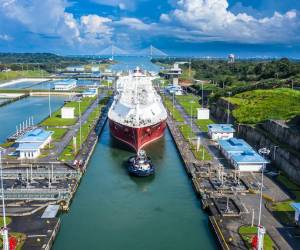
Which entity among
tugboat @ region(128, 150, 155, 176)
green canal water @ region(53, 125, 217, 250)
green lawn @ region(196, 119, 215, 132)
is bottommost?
green canal water @ region(53, 125, 217, 250)

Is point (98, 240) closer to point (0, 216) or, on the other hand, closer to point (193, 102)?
point (0, 216)

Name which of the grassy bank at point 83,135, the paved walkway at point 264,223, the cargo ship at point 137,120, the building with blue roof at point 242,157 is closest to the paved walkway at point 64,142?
the grassy bank at point 83,135

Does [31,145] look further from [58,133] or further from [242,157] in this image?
[242,157]

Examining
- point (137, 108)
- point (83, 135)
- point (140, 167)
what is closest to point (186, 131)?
point (137, 108)

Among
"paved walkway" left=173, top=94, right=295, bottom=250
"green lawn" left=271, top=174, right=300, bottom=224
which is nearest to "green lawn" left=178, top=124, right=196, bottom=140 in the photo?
"green lawn" left=271, top=174, right=300, bottom=224

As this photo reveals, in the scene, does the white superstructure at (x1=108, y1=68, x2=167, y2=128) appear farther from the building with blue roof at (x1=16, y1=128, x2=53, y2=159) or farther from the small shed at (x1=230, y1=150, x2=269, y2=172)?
the small shed at (x1=230, y1=150, x2=269, y2=172)

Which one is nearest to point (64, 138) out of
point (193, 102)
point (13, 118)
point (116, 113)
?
point (116, 113)
